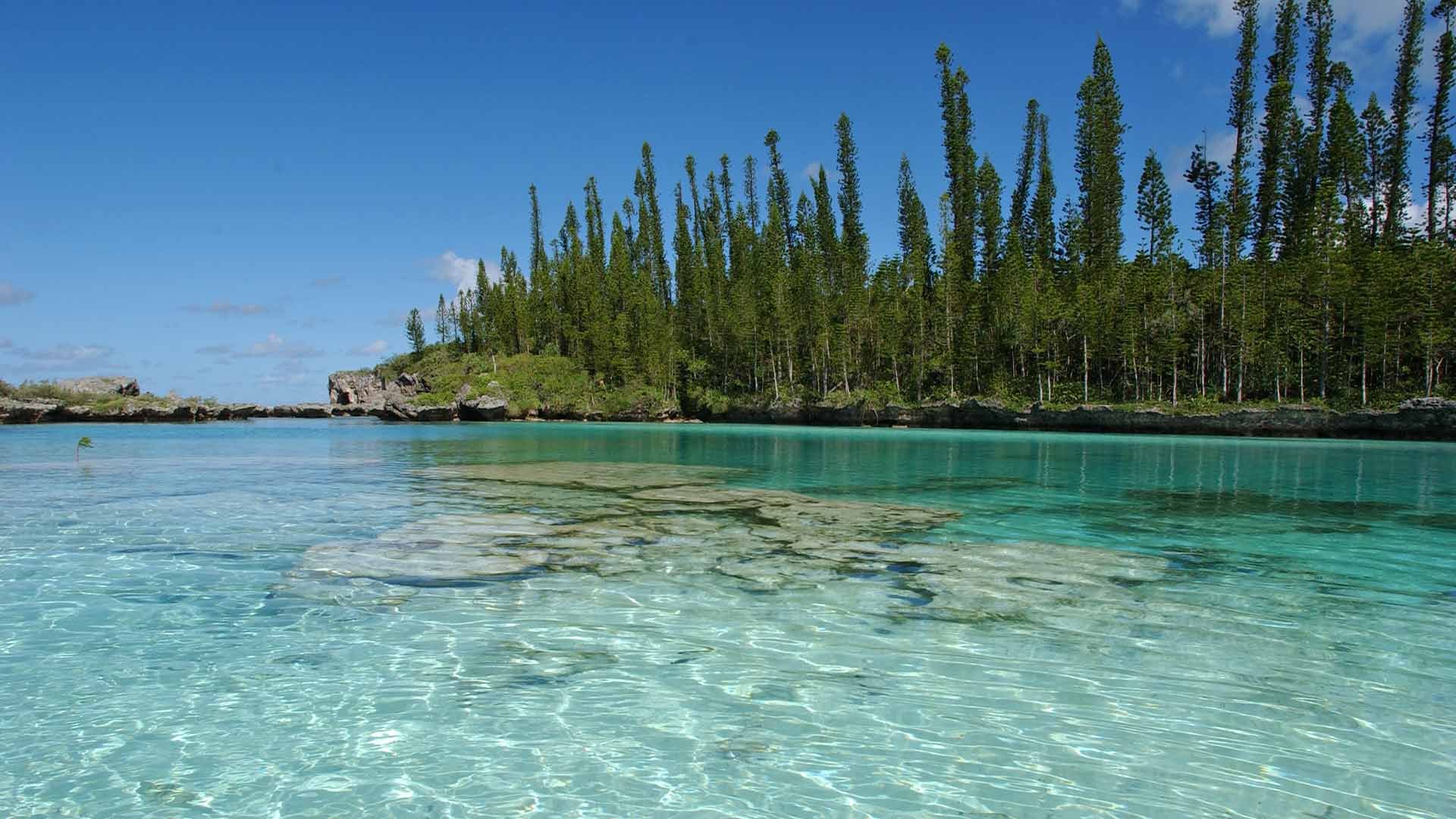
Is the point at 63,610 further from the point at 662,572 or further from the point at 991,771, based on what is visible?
the point at 991,771

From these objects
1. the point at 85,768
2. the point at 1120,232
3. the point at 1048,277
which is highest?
the point at 1120,232

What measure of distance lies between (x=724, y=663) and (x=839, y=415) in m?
51.3

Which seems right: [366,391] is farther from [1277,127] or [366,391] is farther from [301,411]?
[1277,127]

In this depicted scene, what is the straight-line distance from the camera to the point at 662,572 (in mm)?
7535

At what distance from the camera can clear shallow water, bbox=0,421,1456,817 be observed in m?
3.42

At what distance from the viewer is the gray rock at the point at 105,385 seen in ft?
227

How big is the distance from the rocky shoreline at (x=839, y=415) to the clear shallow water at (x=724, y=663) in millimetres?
30086

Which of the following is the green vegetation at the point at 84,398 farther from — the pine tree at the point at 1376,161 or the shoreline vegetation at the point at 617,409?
the pine tree at the point at 1376,161

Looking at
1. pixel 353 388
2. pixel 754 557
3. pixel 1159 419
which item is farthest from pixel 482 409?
pixel 754 557

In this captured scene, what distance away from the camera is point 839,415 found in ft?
182

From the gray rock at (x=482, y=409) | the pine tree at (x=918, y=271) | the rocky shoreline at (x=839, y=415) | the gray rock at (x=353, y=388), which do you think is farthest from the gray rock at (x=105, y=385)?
the pine tree at (x=918, y=271)

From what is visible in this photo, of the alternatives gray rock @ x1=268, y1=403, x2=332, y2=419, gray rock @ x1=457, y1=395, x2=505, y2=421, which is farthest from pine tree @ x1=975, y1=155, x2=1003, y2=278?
gray rock @ x1=268, y1=403, x2=332, y2=419

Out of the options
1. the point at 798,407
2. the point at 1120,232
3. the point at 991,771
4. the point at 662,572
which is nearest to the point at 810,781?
the point at 991,771

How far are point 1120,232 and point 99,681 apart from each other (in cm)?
6326
